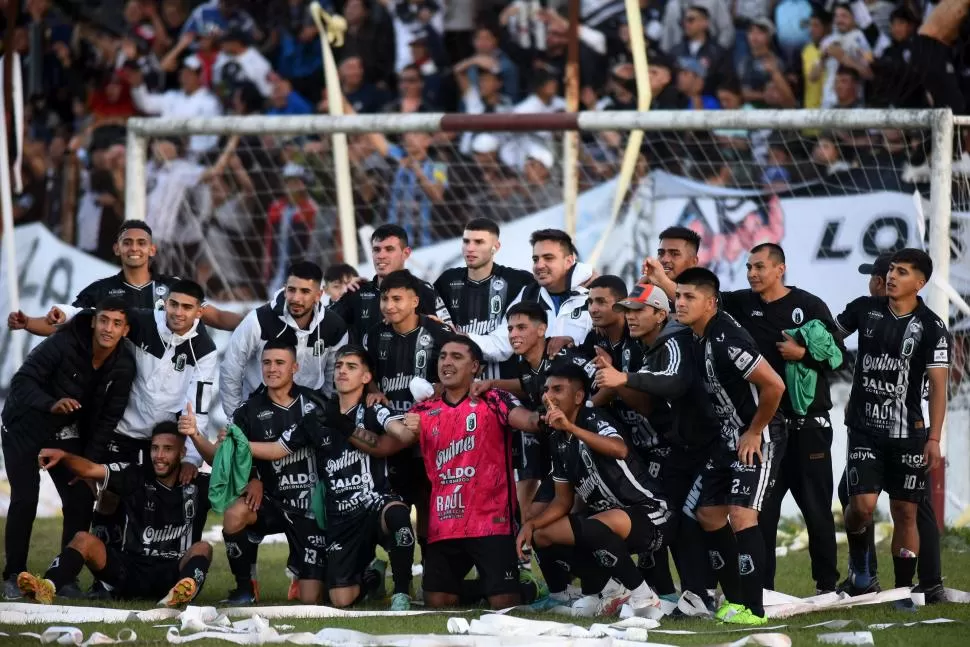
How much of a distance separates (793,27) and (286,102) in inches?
200

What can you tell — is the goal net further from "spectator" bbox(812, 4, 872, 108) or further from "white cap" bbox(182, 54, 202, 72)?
"white cap" bbox(182, 54, 202, 72)

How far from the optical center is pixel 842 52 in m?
12.2

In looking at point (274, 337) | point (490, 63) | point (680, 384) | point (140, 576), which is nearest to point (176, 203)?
point (490, 63)

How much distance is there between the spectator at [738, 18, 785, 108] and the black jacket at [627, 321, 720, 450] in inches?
218

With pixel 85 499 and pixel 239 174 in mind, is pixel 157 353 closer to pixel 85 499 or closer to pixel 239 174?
pixel 85 499

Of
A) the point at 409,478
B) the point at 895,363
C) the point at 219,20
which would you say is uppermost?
the point at 219,20

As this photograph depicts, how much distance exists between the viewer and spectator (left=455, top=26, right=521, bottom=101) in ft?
44.8

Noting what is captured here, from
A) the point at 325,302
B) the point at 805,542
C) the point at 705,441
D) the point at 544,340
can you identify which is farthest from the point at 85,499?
the point at 805,542

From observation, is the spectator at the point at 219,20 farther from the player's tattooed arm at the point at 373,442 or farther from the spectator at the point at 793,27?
the player's tattooed arm at the point at 373,442

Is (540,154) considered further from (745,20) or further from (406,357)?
(406,357)

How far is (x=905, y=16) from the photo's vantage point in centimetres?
1211

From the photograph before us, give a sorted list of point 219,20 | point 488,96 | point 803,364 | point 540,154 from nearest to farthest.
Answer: point 803,364
point 540,154
point 488,96
point 219,20

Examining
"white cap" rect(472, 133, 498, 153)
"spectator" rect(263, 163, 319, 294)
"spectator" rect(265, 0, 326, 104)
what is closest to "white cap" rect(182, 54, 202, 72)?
"spectator" rect(265, 0, 326, 104)

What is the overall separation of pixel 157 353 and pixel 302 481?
4.03 feet
